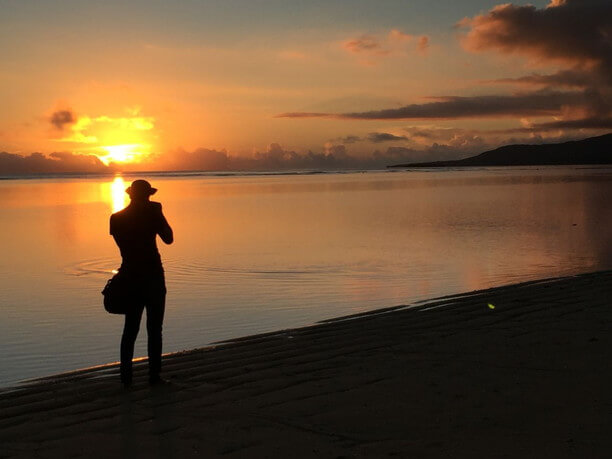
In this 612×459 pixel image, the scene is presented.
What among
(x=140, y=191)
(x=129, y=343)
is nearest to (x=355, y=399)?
(x=129, y=343)

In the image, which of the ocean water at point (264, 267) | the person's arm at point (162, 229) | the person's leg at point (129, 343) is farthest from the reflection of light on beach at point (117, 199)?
the person's arm at point (162, 229)

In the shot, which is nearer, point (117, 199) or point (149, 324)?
point (149, 324)

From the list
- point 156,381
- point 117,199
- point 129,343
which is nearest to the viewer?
point 156,381

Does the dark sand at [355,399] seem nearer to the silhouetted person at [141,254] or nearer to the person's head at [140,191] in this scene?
the silhouetted person at [141,254]

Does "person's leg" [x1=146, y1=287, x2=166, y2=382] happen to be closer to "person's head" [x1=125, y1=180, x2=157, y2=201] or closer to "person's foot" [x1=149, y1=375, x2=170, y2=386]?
"person's foot" [x1=149, y1=375, x2=170, y2=386]

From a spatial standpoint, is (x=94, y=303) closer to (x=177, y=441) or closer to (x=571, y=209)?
(x=177, y=441)

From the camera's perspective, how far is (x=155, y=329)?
682 centimetres

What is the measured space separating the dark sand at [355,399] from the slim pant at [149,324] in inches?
8.9

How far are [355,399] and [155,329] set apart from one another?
229 cm

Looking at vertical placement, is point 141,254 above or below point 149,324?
above

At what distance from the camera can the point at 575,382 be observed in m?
6.09

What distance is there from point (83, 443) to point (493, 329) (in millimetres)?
5321

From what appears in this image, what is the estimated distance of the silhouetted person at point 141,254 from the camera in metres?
6.67

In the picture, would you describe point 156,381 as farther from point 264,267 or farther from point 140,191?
point 264,267
